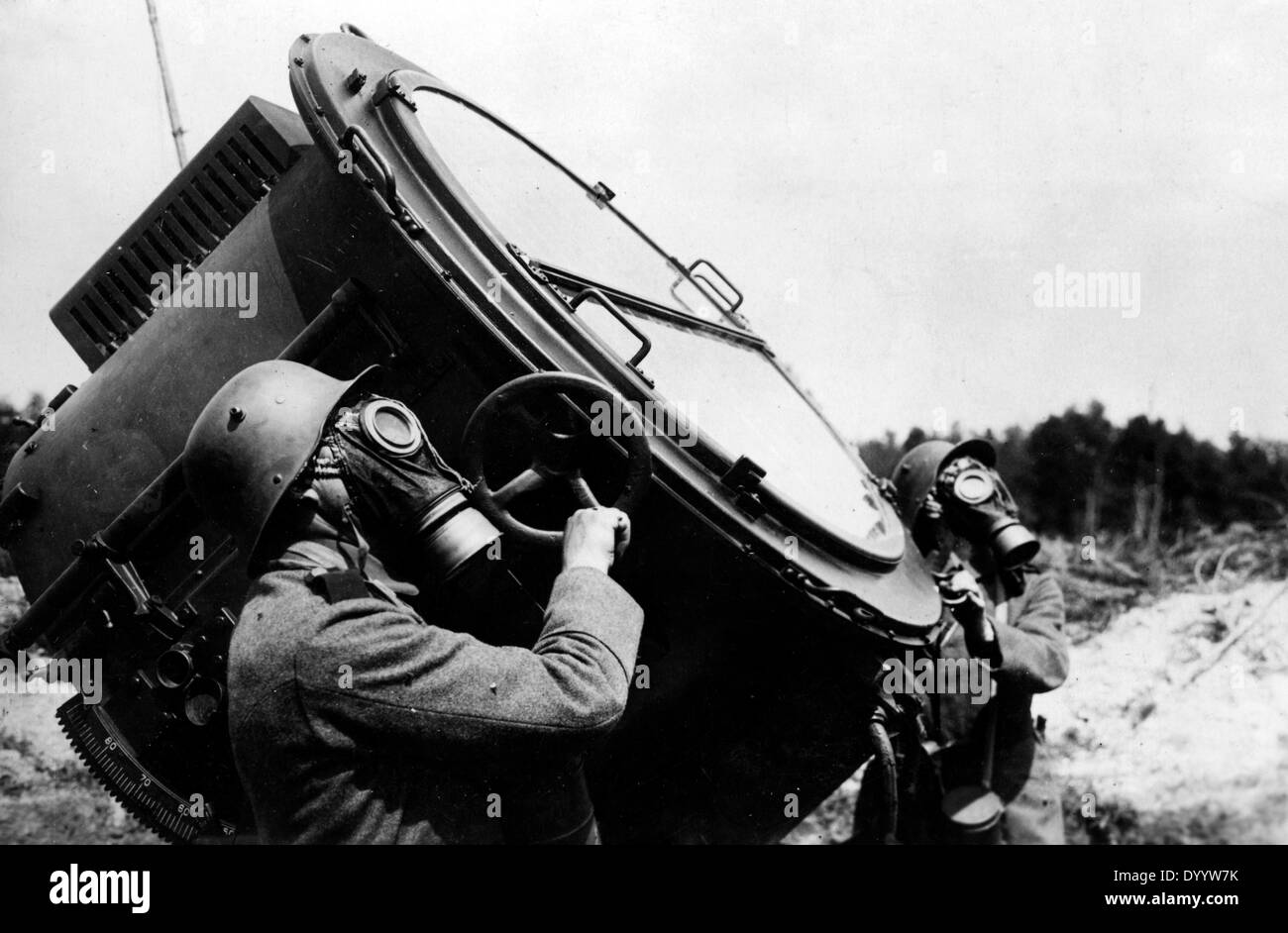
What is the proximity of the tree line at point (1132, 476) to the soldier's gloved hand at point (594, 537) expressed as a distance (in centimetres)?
401

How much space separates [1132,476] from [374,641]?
6.17 metres

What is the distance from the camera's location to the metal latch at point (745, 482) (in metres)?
2.83

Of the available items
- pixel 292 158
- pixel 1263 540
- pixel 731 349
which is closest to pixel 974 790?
pixel 731 349

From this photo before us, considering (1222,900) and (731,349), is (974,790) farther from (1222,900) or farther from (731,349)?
(731,349)

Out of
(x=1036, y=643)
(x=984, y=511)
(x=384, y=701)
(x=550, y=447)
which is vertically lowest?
(x=384, y=701)

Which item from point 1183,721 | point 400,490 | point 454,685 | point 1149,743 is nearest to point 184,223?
point 400,490

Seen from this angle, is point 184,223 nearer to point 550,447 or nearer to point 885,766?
point 550,447

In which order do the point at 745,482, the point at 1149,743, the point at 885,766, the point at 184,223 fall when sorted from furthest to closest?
the point at 1149,743 < the point at 184,223 < the point at 885,766 < the point at 745,482

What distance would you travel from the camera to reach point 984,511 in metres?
4.00

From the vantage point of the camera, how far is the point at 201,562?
299 centimetres

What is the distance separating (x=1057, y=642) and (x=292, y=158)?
3.06 metres

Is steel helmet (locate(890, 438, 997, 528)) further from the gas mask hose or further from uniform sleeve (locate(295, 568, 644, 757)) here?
uniform sleeve (locate(295, 568, 644, 757))

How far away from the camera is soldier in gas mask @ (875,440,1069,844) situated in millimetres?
4008

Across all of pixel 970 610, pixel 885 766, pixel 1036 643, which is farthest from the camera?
pixel 1036 643
